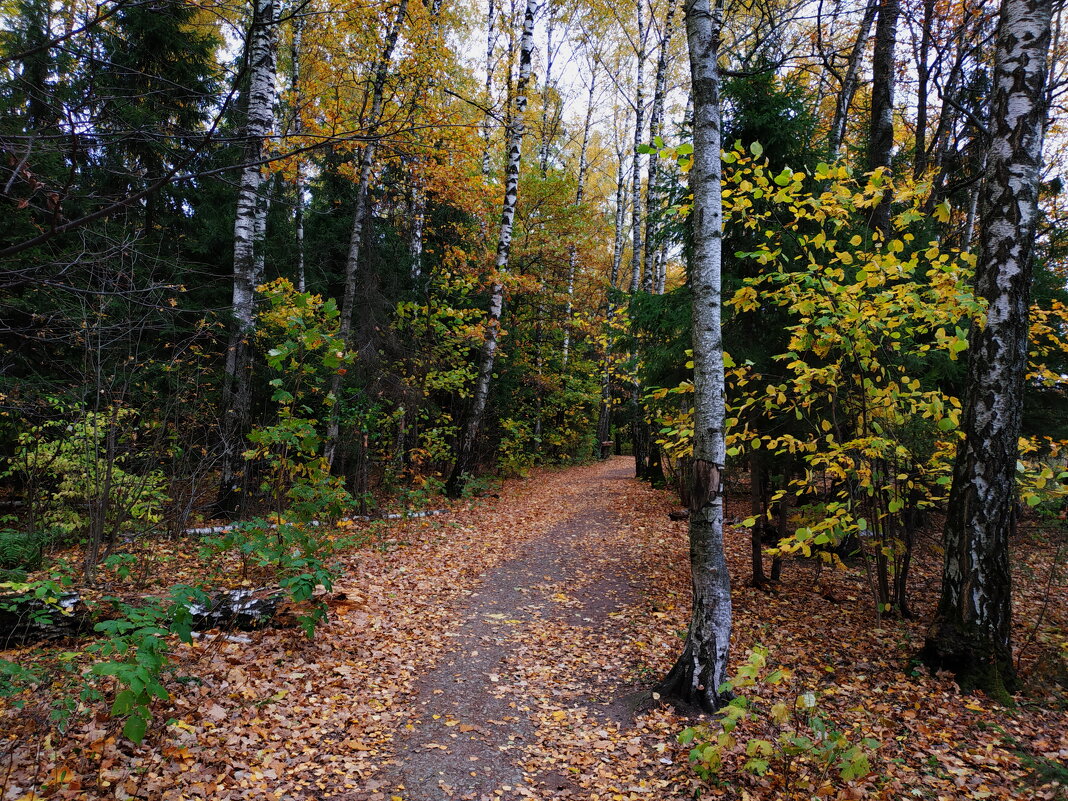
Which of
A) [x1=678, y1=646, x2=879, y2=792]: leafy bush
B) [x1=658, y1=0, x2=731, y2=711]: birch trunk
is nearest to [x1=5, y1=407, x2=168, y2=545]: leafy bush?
[x1=658, y1=0, x2=731, y2=711]: birch trunk

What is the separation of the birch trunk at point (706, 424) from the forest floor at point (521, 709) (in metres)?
0.41

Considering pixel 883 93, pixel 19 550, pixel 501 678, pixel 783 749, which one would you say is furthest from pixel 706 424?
pixel 19 550

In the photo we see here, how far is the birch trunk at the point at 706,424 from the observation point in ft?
13.6

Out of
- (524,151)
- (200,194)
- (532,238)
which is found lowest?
(200,194)

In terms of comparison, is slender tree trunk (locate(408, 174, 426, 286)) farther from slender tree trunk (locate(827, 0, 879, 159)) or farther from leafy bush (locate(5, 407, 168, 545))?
slender tree trunk (locate(827, 0, 879, 159))

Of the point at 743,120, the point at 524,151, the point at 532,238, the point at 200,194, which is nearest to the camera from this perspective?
the point at 743,120

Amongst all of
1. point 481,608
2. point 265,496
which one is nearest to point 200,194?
point 265,496

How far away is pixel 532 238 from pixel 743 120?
988cm

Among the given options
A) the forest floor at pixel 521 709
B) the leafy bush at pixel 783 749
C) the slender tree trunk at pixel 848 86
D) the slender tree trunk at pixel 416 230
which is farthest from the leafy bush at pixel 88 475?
the slender tree trunk at pixel 848 86

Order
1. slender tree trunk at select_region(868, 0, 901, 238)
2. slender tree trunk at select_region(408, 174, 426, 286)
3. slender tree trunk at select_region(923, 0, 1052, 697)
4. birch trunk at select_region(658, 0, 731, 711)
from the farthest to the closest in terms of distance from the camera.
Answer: slender tree trunk at select_region(408, 174, 426, 286), slender tree trunk at select_region(868, 0, 901, 238), slender tree trunk at select_region(923, 0, 1052, 697), birch trunk at select_region(658, 0, 731, 711)

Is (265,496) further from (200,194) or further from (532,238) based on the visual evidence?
(532,238)

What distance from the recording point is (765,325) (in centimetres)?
708

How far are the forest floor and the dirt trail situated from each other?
0.8 inches

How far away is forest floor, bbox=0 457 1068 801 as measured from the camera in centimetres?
317
